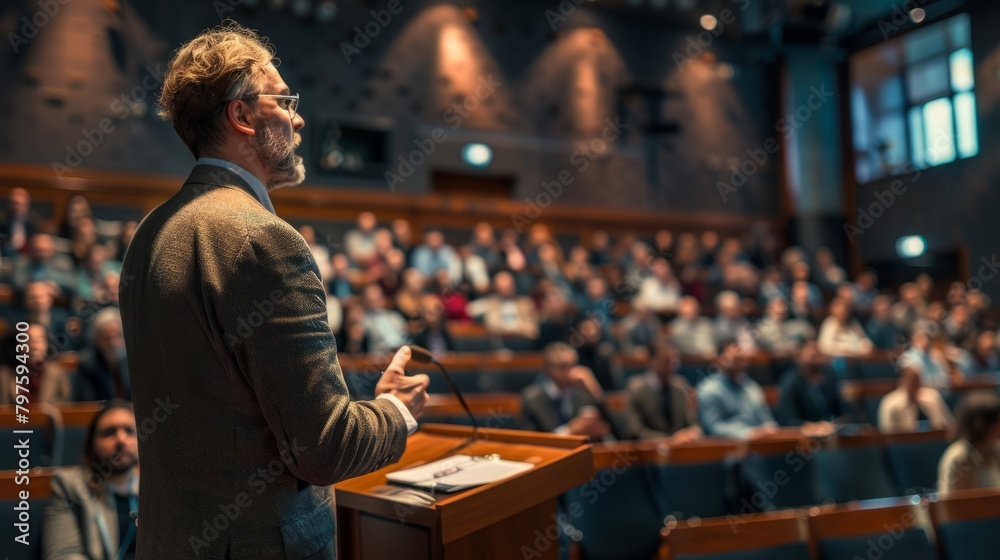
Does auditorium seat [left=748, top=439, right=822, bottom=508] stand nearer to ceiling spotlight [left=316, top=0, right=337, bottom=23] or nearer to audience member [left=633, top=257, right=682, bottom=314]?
audience member [left=633, top=257, right=682, bottom=314]

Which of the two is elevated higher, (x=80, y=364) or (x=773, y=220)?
(x=773, y=220)

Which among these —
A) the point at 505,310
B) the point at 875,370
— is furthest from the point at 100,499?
the point at 875,370

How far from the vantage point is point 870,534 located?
142cm

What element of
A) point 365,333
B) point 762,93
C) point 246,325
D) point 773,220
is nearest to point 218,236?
point 246,325

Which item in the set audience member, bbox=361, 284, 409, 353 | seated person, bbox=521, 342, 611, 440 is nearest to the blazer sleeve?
seated person, bbox=521, 342, 611, 440

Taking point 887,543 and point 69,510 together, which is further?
point 887,543

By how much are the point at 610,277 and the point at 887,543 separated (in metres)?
4.36

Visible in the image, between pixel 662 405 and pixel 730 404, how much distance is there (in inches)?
14.9

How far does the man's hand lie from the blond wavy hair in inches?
11.4

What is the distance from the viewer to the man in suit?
627 mm

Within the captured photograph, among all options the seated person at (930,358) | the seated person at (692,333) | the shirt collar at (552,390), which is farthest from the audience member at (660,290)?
the shirt collar at (552,390)

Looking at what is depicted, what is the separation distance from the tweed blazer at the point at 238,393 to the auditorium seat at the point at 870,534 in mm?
1083

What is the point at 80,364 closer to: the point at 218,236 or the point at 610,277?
the point at 218,236

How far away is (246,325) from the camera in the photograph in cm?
63
